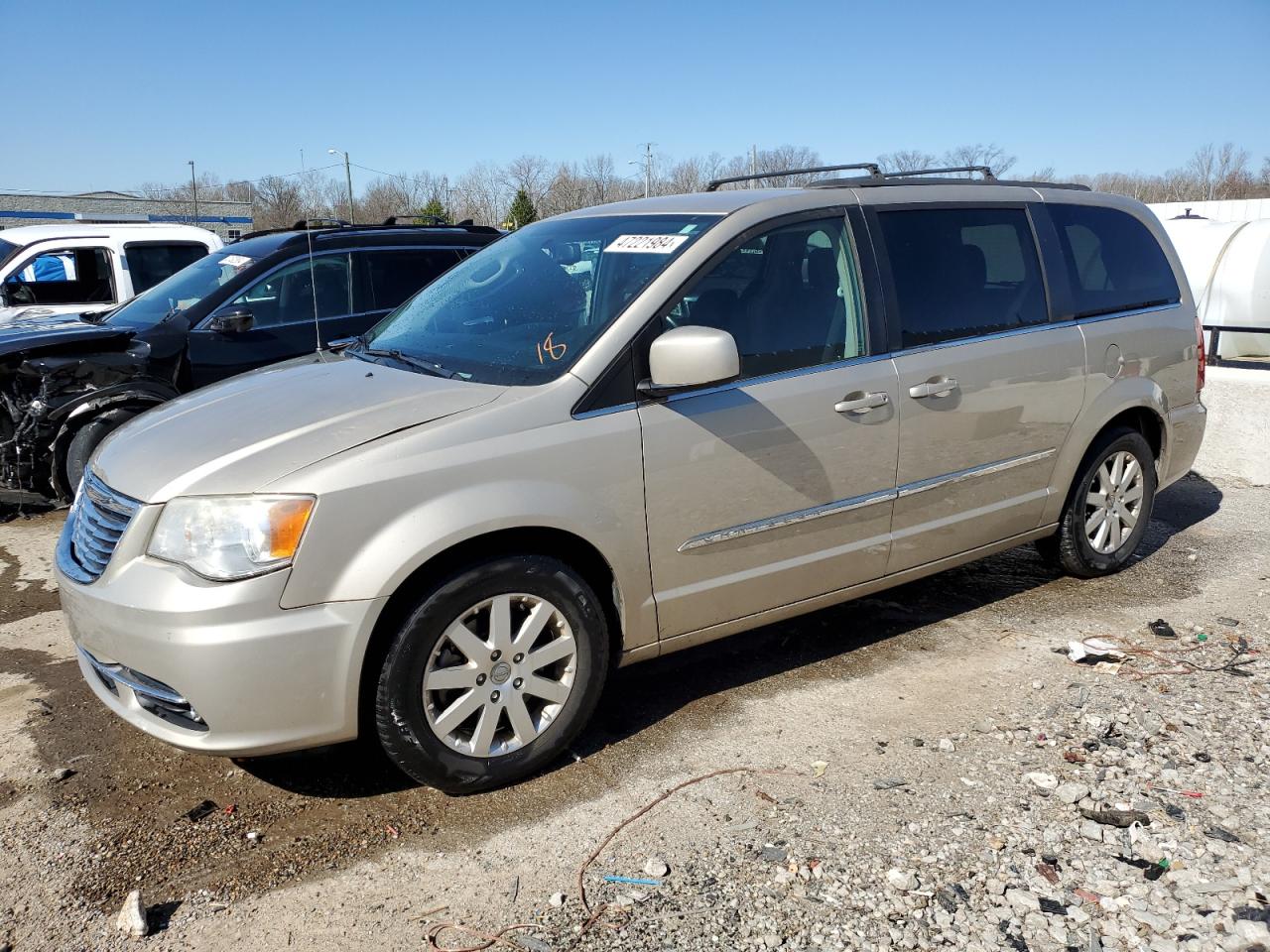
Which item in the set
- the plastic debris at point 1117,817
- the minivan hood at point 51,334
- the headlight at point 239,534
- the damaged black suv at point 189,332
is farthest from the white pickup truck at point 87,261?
the plastic debris at point 1117,817

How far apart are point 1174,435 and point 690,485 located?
3.32 m

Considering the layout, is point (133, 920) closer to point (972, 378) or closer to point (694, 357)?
point (694, 357)

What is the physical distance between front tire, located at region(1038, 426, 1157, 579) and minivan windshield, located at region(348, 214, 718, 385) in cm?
256

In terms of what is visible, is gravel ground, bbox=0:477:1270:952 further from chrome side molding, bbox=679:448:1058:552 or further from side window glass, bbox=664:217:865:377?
side window glass, bbox=664:217:865:377

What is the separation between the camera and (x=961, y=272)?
444 centimetres

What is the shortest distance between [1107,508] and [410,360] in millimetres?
3656

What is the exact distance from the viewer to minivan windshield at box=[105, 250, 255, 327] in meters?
7.44

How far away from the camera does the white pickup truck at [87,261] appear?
34.5 feet

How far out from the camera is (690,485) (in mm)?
3580

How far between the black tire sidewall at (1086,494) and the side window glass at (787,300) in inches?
70.9

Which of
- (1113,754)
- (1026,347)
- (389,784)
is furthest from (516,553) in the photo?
(1026,347)

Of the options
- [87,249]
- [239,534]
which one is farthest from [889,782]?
[87,249]

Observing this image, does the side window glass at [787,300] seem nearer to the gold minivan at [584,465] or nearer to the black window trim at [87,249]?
the gold minivan at [584,465]

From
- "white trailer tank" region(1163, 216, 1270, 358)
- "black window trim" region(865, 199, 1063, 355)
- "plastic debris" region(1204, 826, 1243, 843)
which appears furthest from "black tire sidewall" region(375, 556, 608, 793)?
"white trailer tank" region(1163, 216, 1270, 358)
